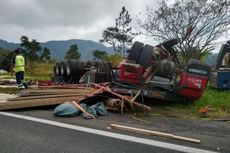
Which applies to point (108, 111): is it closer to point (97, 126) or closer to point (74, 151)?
point (97, 126)

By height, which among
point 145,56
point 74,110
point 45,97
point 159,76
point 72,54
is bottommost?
point 74,110

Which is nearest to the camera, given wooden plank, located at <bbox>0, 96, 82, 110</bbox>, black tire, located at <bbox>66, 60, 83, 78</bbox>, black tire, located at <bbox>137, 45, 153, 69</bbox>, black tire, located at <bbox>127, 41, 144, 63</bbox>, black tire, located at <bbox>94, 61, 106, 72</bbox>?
wooden plank, located at <bbox>0, 96, 82, 110</bbox>

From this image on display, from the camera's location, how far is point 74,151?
5172 mm

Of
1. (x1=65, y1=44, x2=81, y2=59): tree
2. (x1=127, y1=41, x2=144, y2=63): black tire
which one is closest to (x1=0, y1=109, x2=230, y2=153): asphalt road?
(x1=127, y1=41, x2=144, y2=63): black tire

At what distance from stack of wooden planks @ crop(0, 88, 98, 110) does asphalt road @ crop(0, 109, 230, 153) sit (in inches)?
47.8

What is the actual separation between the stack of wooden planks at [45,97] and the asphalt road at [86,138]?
3.98ft

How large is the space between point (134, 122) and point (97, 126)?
0.97m

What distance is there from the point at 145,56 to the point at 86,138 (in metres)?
4.22

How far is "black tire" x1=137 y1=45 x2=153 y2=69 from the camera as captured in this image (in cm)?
965

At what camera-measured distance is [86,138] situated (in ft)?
19.4

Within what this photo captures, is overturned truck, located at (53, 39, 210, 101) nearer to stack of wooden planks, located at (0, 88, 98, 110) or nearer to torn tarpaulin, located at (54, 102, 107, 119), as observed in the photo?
stack of wooden planks, located at (0, 88, 98, 110)

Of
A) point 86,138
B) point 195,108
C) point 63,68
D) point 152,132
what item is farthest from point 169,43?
point 86,138

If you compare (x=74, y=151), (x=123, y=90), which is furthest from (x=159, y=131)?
(x=123, y=90)

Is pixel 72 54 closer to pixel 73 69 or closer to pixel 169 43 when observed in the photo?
pixel 73 69
